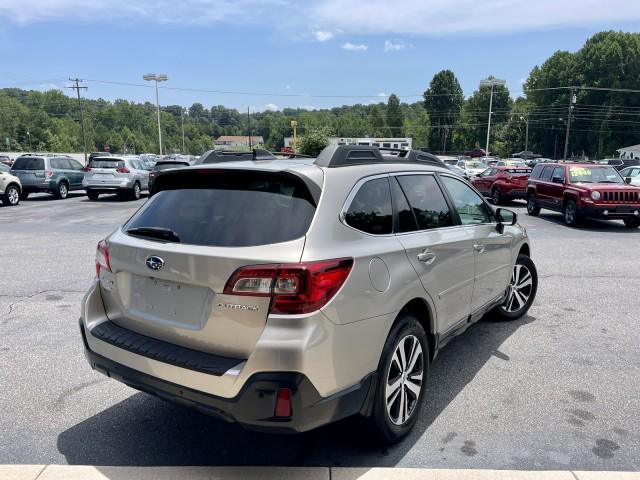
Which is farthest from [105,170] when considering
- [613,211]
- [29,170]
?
[613,211]

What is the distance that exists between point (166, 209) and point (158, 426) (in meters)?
1.46

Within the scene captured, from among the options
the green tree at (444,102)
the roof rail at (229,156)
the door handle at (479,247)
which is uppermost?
the green tree at (444,102)

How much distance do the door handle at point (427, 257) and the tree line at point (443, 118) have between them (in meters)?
48.7

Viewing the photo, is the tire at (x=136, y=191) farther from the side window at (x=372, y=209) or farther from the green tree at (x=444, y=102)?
the green tree at (x=444, y=102)

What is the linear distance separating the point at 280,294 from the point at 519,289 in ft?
12.9

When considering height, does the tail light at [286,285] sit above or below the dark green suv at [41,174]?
above

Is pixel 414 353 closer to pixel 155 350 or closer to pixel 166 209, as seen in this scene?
pixel 155 350

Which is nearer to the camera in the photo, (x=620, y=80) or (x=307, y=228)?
(x=307, y=228)

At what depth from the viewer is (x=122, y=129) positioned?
127 metres

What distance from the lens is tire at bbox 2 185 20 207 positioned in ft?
60.2

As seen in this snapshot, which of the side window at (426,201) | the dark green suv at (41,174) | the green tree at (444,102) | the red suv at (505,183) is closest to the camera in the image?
the side window at (426,201)

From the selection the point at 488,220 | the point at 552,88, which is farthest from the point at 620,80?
the point at 488,220

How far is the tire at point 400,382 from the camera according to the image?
2902 millimetres

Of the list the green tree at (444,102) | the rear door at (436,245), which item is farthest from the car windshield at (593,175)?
the green tree at (444,102)
